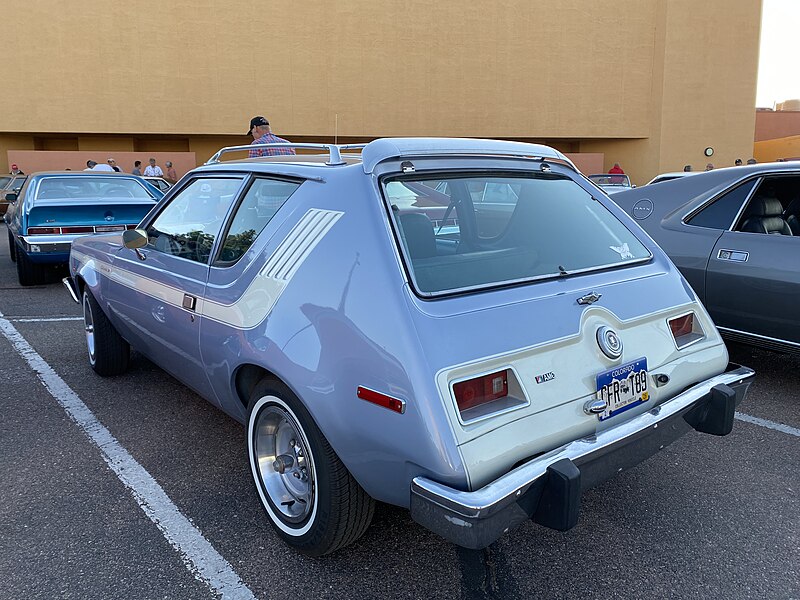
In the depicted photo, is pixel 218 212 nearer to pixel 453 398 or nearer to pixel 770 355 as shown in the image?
pixel 453 398

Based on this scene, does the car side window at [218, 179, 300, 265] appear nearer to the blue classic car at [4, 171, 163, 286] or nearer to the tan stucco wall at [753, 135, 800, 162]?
the blue classic car at [4, 171, 163, 286]

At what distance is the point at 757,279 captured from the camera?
168 inches

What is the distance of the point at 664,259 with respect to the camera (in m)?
3.14

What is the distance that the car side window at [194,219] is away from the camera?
323cm

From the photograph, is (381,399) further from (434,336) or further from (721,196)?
(721,196)

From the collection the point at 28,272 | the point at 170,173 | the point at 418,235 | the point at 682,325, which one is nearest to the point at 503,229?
the point at 418,235

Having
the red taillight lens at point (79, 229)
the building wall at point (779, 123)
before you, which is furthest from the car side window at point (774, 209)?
the building wall at point (779, 123)

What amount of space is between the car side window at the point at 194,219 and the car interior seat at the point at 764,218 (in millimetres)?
3586

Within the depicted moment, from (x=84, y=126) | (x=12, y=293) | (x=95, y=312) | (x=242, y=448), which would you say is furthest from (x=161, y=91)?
(x=242, y=448)

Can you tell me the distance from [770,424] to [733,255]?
3.91 feet

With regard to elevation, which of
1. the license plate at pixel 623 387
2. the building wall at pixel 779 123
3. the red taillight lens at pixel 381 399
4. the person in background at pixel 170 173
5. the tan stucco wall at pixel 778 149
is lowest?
the license plate at pixel 623 387

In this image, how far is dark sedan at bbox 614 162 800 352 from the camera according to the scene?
4.18m

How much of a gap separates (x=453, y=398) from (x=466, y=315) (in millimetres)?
333

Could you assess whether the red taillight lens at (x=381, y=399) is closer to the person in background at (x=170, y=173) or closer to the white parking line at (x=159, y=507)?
the white parking line at (x=159, y=507)
